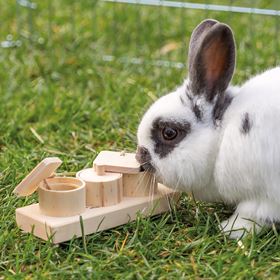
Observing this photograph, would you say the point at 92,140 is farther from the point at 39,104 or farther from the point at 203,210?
the point at 203,210

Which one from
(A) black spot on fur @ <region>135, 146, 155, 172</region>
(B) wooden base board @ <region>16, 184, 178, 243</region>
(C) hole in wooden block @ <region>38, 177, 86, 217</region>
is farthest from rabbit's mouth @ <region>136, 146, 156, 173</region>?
(C) hole in wooden block @ <region>38, 177, 86, 217</region>

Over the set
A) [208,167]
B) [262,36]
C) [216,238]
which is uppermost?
[262,36]

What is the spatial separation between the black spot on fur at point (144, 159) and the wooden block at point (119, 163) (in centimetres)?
2

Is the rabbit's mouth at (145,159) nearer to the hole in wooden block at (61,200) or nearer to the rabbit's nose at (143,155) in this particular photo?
the rabbit's nose at (143,155)

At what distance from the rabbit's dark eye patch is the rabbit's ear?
132 mm

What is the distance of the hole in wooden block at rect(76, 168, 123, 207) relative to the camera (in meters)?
2.93

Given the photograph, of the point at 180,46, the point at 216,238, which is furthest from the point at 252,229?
the point at 180,46

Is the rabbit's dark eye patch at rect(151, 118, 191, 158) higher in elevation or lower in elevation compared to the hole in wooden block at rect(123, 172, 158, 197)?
higher

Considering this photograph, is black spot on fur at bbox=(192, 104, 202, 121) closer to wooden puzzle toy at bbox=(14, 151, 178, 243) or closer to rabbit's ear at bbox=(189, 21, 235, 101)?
rabbit's ear at bbox=(189, 21, 235, 101)

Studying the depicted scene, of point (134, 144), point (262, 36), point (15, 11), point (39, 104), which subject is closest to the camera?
point (134, 144)

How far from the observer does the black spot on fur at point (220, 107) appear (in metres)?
2.91

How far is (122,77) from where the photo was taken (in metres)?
4.43

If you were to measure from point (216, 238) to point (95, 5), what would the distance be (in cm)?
273

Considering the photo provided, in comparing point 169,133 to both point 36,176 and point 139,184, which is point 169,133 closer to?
point 139,184
